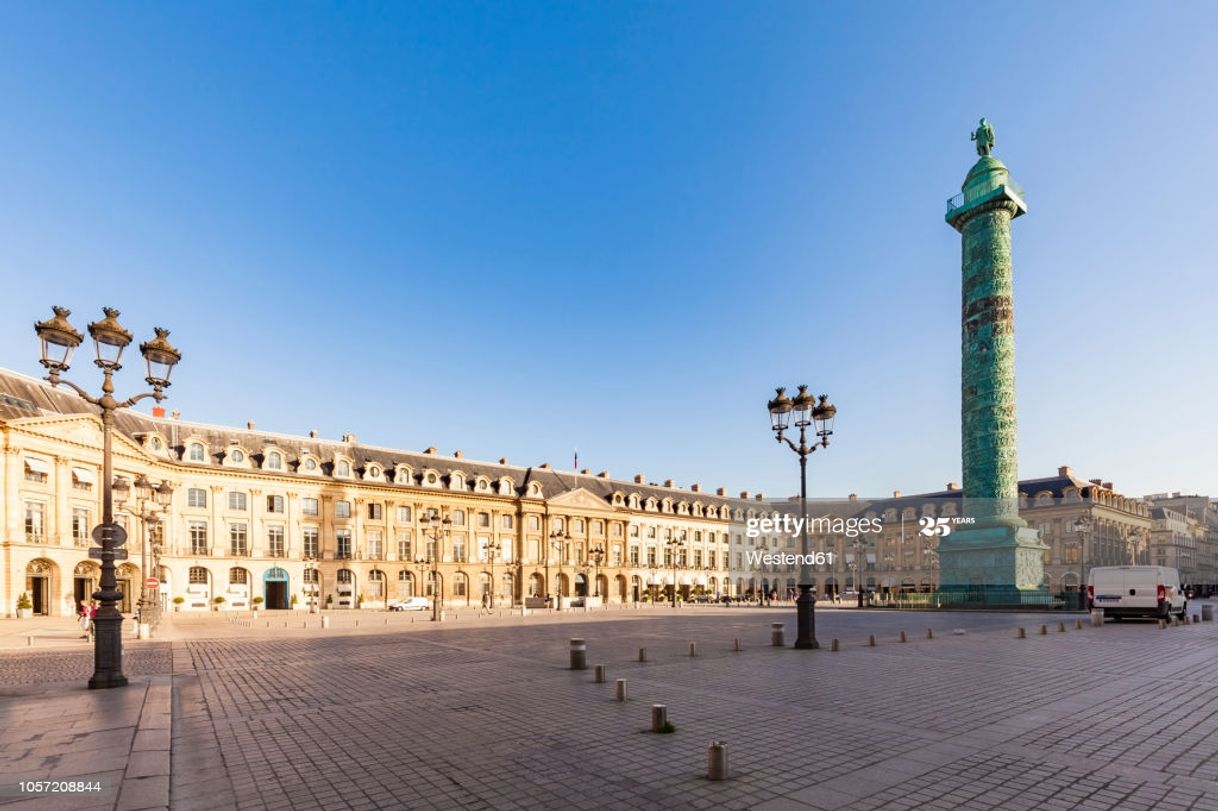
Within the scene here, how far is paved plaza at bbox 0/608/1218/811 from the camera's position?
684 cm

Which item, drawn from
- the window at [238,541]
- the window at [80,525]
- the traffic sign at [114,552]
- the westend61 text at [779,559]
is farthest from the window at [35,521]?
the westend61 text at [779,559]

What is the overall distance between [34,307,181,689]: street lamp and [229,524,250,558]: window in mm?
50307

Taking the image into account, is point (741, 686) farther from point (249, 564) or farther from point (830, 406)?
point (249, 564)

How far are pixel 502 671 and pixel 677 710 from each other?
620 cm

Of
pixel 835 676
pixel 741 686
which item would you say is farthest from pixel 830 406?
pixel 741 686

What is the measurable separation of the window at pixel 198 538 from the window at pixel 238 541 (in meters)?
1.91

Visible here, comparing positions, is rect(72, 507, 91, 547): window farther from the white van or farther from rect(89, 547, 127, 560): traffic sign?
the white van

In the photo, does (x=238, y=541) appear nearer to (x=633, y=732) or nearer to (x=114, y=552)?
(x=114, y=552)

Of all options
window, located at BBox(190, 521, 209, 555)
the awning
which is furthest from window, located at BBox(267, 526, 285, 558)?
the awning

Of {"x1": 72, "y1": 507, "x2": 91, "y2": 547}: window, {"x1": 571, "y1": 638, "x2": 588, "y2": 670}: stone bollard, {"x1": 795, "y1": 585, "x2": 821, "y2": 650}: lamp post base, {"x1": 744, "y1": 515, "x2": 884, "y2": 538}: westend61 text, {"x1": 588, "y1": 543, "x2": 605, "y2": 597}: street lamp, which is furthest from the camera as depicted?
{"x1": 744, "y1": 515, "x2": 884, "y2": 538}: westend61 text

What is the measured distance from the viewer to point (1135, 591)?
27.6 m

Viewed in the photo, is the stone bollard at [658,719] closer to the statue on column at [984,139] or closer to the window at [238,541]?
the statue on column at [984,139]

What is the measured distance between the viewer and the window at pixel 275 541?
198 ft

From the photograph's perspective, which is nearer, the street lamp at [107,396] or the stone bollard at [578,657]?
the street lamp at [107,396]
